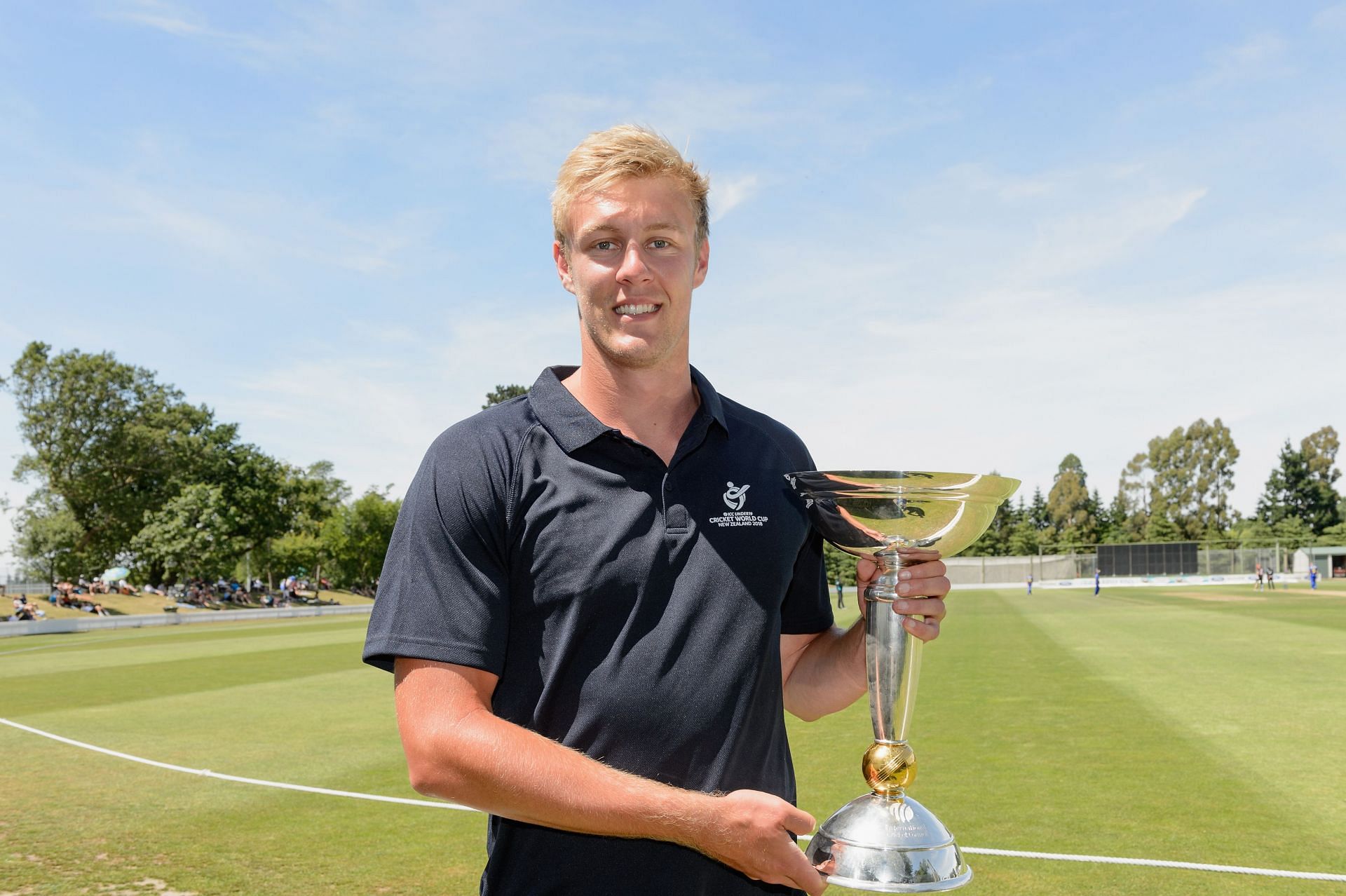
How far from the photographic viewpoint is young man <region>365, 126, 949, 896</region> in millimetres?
1763

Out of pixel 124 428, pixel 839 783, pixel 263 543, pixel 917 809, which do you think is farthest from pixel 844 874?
pixel 263 543

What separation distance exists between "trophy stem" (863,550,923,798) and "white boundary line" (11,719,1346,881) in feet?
6.48

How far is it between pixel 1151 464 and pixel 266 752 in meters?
110

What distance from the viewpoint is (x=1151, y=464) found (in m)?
106

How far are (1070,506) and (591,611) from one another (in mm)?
115820

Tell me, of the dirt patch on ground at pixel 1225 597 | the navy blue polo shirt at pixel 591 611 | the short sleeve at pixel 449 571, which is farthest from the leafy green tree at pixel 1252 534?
the short sleeve at pixel 449 571

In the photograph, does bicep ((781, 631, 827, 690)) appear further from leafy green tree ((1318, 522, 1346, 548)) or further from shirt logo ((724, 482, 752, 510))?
leafy green tree ((1318, 522, 1346, 548))

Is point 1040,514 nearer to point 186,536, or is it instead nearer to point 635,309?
point 186,536

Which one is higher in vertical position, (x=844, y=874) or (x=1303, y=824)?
(x=844, y=874)

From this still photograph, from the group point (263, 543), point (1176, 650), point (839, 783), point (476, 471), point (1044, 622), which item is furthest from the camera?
point (263, 543)

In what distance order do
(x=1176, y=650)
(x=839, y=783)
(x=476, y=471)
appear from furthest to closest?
(x=1176, y=650)
(x=839, y=783)
(x=476, y=471)

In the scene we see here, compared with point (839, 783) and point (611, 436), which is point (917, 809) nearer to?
point (611, 436)

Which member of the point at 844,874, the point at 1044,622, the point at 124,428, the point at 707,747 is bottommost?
the point at 1044,622

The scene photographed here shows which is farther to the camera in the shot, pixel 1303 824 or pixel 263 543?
pixel 263 543
